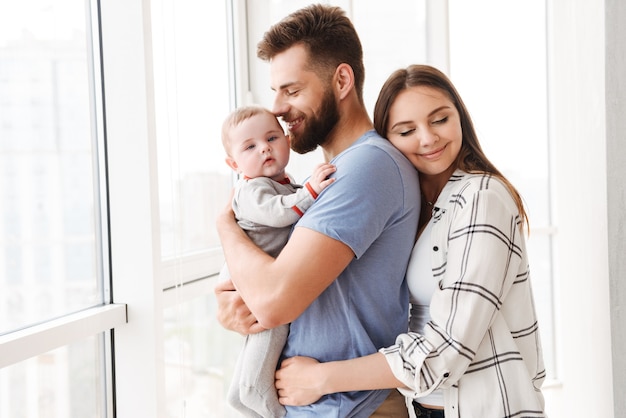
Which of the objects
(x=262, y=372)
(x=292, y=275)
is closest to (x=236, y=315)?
(x=262, y=372)

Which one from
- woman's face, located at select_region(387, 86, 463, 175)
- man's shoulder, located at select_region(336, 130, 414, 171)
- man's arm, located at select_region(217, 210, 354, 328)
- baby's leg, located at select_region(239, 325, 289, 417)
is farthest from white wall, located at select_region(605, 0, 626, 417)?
baby's leg, located at select_region(239, 325, 289, 417)

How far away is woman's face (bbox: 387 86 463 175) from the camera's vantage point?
1.52m

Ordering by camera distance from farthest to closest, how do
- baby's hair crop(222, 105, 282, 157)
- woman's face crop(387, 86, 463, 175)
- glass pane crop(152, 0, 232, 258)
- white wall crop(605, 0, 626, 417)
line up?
glass pane crop(152, 0, 232, 258) → baby's hair crop(222, 105, 282, 157) → woman's face crop(387, 86, 463, 175) → white wall crop(605, 0, 626, 417)

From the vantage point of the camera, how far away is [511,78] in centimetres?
385

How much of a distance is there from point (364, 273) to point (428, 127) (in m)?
0.41

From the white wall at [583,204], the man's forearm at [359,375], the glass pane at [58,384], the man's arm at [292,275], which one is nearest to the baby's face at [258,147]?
the man's arm at [292,275]

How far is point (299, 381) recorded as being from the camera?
142 centimetres

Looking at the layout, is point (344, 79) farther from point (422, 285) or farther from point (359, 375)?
point (359, 375)

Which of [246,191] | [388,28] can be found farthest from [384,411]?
[388,28]

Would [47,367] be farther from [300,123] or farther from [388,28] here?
[388,28]

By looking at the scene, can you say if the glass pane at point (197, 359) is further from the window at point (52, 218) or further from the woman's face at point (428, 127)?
the woman's face at point (428, 127)

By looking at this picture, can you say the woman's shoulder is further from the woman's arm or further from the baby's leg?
the baby's leg

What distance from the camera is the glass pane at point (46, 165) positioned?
4.54ft

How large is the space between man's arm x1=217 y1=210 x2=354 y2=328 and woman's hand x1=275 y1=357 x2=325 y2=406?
5.6 inches
